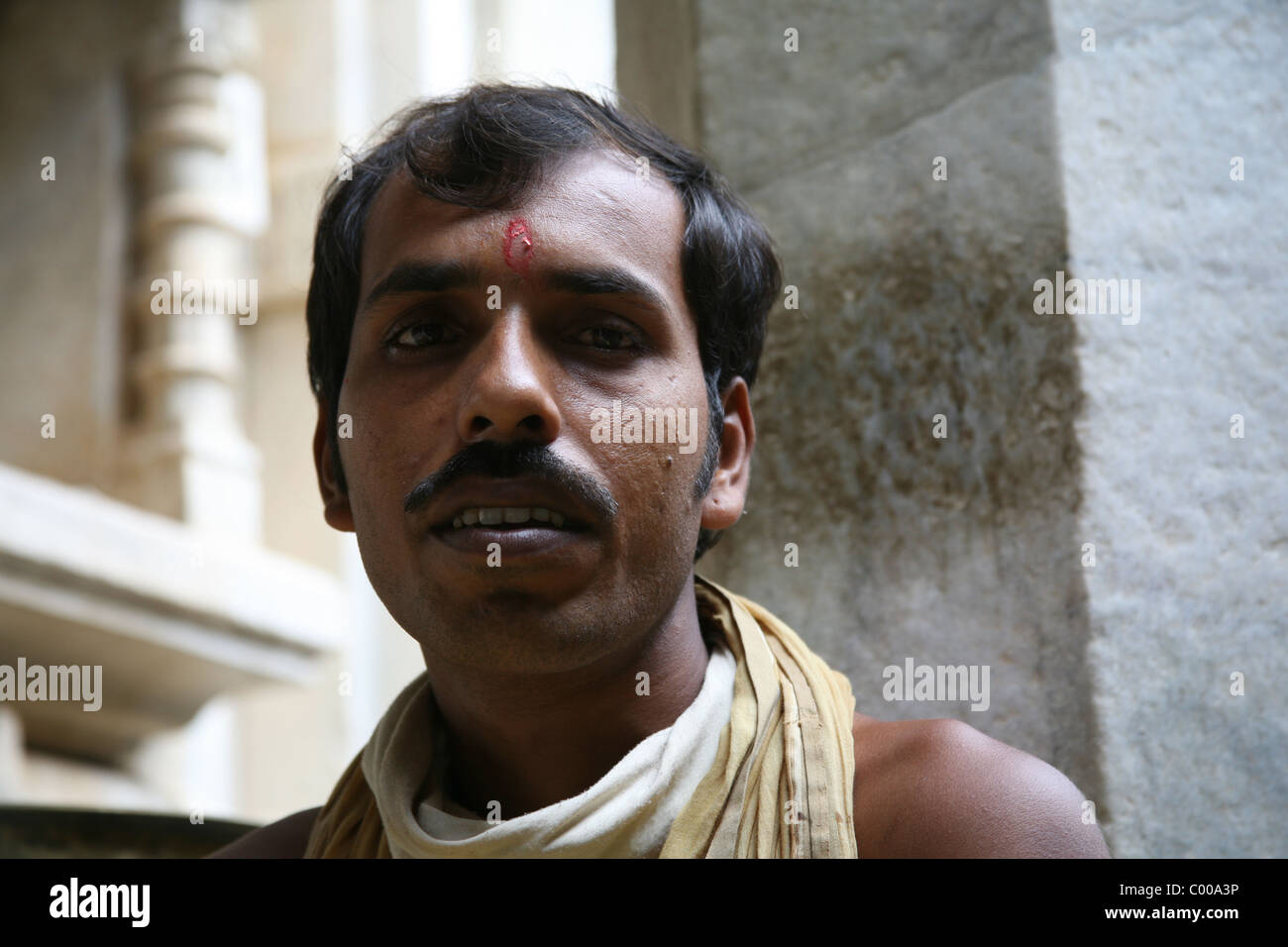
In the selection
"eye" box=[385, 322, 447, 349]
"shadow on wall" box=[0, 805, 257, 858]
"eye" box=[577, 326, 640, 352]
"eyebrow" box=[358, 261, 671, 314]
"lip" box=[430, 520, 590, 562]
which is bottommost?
"shadow on wall" box=[0, 805, 257, 858]

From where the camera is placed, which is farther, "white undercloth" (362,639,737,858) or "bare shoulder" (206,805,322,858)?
"bare shoulder" (206,805,322,858)

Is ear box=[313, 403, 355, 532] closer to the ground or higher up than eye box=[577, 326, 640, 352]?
closer to the ground

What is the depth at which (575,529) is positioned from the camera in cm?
177

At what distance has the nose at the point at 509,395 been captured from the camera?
1.75m

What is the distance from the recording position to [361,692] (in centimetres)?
659

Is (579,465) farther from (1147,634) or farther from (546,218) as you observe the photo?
(1147,634)

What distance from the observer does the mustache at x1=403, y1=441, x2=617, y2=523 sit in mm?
1758
